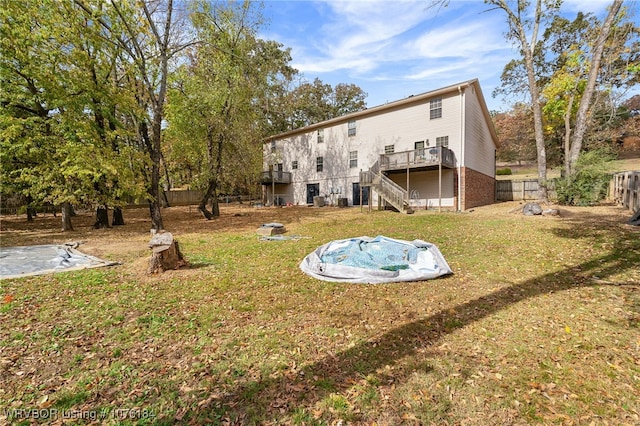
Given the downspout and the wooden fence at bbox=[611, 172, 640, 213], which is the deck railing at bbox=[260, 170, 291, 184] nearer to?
the downspout

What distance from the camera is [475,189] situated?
Result: 18250mm

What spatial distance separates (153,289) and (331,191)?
61.9 ft

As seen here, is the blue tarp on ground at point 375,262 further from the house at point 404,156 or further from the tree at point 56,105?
the house at point 404,156

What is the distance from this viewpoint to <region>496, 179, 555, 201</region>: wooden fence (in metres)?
21.4

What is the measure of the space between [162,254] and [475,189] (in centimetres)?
1827

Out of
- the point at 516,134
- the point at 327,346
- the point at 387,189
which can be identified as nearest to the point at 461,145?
the point at 387,189

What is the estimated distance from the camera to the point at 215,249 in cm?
823

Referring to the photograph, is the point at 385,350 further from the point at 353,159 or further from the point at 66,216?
the point at 353,159

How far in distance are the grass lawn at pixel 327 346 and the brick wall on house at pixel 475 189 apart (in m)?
11.2

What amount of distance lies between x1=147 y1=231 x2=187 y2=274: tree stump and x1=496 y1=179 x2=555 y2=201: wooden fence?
24.3 m

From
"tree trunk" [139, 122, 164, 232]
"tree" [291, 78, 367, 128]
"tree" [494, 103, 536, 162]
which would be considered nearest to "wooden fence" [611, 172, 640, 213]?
"tree" [494, 103, 536, 162]

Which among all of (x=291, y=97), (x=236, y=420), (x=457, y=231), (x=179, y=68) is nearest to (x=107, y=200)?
(x=179, y=68)

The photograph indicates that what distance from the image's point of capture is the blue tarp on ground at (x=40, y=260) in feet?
19.2

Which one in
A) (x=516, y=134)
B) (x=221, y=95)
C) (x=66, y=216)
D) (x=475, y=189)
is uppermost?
(x=516, y=134)
